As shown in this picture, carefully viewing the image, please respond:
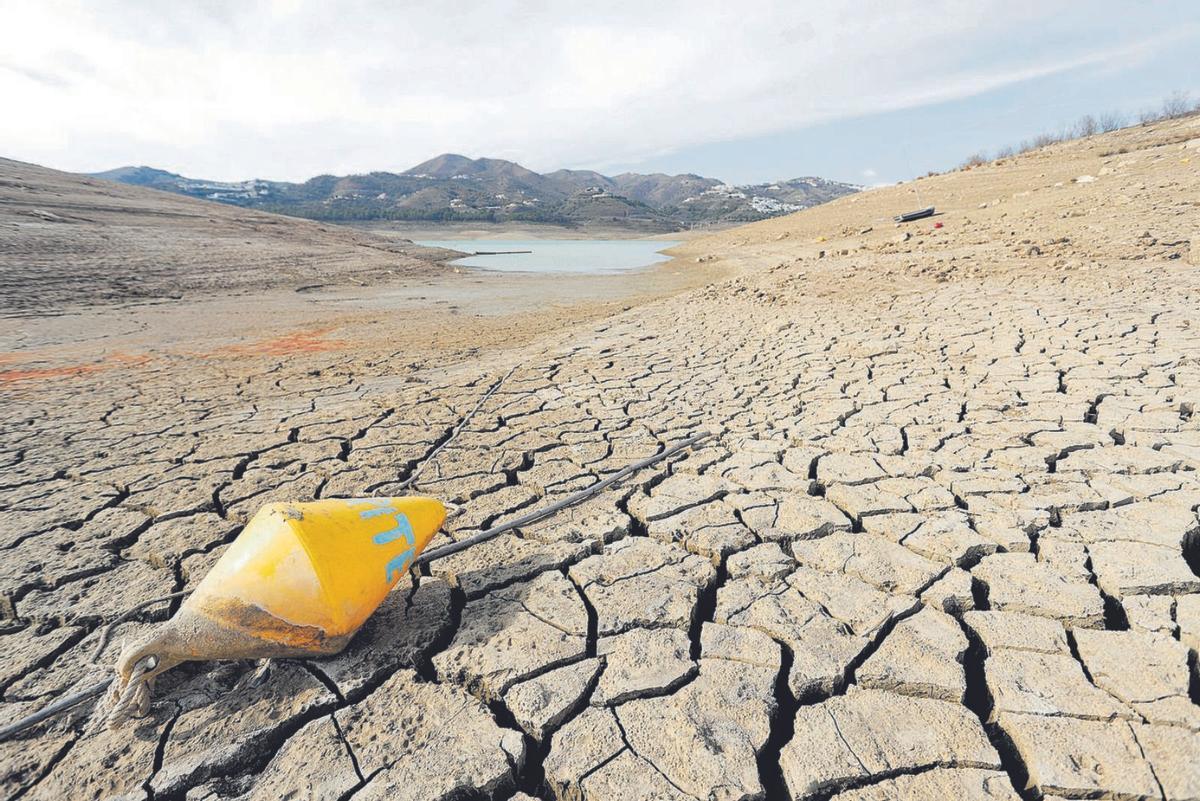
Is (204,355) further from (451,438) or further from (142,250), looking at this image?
(142,250)

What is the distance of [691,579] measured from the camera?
191cm

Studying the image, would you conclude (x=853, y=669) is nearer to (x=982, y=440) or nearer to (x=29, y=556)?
(x=982, y=440)

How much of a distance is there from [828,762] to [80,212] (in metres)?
21.2

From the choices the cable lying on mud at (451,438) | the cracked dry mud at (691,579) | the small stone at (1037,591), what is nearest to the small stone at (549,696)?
the cracked dry mud at (691,579)

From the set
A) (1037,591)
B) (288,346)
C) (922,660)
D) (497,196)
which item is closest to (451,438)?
(922,660)

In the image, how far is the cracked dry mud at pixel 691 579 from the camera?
1269 mm

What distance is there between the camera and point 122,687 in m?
1.38

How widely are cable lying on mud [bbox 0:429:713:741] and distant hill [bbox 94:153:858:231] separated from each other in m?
50.8

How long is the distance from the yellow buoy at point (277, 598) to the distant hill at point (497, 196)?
171 feet

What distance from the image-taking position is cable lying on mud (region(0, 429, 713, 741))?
4.52 feet

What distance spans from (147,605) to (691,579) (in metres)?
1.90

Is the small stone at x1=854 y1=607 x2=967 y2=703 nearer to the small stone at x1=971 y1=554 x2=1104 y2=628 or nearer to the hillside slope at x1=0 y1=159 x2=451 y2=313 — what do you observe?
the small stone at x1=971 y1=554 x2=1104 y2=628

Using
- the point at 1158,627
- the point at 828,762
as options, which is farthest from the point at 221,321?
the point at 1158,627

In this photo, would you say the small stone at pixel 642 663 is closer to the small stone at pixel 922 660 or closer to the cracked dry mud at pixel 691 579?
the cracked dry mud at pixel 691 579
